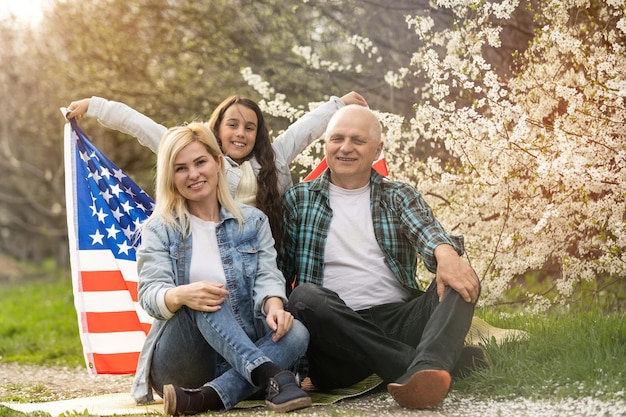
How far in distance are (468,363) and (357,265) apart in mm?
709

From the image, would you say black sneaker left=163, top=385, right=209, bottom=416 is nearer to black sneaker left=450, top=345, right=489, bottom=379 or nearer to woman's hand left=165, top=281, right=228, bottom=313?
woman's hand left=165, top=281, right=228, bottom=313

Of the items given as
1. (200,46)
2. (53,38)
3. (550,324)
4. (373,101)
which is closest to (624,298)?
(550,324)

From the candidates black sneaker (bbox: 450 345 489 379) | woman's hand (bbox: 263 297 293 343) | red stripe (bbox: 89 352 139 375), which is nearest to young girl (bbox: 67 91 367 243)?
woman's hand (bbox: 263 297 293 343)

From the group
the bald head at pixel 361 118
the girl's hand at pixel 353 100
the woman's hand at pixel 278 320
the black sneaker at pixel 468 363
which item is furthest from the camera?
the girl's hand at pixel 353 100

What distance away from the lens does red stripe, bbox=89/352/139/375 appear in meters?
4.52

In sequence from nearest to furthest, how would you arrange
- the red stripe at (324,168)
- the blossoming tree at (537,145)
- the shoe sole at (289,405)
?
the shoe sole at (289,405), the blossoming tree at (537,145), the red stripe at (324,168)

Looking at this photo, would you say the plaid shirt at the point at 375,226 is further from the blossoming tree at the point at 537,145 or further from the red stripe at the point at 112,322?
the red stripe at the point at 112,322

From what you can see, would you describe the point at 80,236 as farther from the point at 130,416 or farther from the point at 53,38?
the point at 53,38

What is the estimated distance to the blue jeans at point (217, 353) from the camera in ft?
10.7

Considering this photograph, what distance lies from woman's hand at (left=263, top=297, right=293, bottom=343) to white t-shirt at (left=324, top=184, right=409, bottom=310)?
0.45 meters

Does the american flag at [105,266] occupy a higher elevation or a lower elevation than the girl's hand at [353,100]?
lower

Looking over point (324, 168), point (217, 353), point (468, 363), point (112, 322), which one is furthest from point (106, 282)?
point (468, 363)

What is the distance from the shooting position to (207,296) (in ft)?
10.5

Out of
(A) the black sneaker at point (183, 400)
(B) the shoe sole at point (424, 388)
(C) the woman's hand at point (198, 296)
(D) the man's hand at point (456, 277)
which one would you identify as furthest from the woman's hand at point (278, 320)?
(D) the man's hand at point (456, 277)
